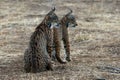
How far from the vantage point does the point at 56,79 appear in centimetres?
1195

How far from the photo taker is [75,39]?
1762 cm

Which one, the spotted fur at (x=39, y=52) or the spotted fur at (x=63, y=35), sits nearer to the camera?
the spotted fur at (x=39, y=52)

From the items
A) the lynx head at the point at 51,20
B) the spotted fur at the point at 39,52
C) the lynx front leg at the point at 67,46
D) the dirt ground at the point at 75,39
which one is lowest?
the dirt ground at the point at 75,39

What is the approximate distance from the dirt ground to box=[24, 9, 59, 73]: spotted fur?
6.8 inches

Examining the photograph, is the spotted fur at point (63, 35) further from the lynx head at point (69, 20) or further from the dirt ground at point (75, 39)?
the dirt ground at point (75, 39)

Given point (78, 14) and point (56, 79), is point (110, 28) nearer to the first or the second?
point (78, 14)

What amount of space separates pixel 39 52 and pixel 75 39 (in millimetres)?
5324

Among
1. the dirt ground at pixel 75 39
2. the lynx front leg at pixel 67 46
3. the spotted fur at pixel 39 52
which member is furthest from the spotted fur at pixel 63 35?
the spotted fur at pixel 39 52

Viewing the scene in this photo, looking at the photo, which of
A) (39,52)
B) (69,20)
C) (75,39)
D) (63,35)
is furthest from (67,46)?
(75,39)

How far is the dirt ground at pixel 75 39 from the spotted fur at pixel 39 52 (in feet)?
0.57

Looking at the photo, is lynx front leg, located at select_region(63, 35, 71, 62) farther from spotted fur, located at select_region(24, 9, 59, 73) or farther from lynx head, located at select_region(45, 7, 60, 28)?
spotted fur, located at select_region(24, 9, 59, 73)

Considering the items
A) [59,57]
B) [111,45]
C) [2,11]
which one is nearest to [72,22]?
[59,57]

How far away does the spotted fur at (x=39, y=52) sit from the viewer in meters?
12.4

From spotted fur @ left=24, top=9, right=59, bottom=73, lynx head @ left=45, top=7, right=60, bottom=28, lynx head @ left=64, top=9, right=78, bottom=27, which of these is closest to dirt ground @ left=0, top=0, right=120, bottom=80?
spotted fur @ left=24, top=9, right=59, bottom=73
